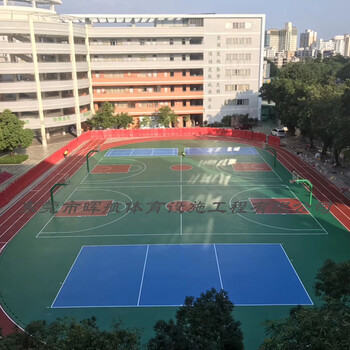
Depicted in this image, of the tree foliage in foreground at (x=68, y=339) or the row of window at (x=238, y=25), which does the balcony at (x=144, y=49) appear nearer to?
the row of window at (x=238, y=25)

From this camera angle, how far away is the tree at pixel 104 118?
54.5 meters

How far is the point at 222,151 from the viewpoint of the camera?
46469 millimetres

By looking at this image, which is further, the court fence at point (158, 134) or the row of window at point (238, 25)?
the row of window at point (238, 25)

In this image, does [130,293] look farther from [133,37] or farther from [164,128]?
[133,37]

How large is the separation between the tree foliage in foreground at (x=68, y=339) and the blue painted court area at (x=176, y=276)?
949 cm

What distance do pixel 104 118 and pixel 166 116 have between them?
943 centimetres

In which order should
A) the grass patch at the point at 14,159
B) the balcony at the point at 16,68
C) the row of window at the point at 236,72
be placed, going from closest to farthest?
the grass patch at the point at 14,159 → the balcony at the point at 16,68 → the row of window at the point at 236,72

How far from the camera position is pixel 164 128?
5672 centimetres

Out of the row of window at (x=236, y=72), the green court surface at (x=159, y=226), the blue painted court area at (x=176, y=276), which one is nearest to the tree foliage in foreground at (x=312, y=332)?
the green court surface at (x=159, y=226)

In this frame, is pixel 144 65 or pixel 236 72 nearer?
pixel 144 65

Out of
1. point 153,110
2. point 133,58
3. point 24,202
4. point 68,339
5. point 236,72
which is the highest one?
point 133,58

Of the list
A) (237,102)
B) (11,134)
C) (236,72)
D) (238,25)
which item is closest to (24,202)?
(11,134)

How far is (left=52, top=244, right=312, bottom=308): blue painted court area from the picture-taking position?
17625mm

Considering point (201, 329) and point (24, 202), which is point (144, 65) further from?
point (201, 329)
